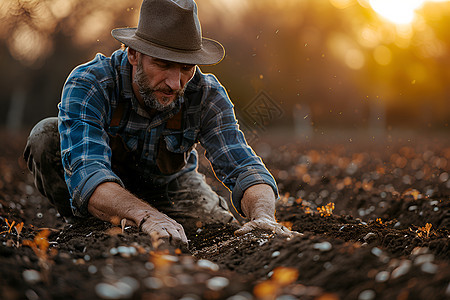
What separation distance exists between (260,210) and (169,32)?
1475mm

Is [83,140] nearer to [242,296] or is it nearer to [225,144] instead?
[225,144]

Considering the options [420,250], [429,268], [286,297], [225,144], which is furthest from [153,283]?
[225,144]

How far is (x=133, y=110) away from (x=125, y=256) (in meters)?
1.83

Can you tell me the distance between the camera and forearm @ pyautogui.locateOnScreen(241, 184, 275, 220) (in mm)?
3276

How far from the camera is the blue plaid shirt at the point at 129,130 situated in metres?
3.10

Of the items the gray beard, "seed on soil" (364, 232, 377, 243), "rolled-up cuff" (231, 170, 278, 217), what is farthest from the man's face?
"seed on soil" (364, 232, 377, 243)

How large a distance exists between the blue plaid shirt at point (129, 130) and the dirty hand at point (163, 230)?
0.44 metres

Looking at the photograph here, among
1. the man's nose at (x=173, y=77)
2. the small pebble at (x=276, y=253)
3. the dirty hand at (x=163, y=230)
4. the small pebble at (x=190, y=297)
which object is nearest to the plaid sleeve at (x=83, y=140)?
the dirty hand at (x=163, y=230)

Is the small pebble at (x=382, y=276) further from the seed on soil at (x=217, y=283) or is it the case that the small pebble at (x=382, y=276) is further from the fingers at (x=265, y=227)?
the fingers at (x=265, y=227)

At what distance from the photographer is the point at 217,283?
67.2 inches

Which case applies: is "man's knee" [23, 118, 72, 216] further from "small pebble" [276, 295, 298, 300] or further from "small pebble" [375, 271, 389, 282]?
"small pebble" [375, 271, 389, 282]

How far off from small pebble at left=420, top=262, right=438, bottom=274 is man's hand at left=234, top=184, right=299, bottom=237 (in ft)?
3.68

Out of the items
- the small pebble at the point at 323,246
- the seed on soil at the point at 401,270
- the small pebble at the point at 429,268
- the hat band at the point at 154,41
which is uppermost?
the hat band at the point at 154,41

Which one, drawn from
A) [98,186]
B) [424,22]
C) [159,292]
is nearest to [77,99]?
[98,186]
